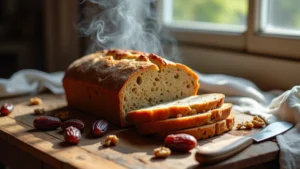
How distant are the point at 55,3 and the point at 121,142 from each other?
1.74 meters

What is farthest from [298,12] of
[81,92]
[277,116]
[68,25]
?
[68,25]

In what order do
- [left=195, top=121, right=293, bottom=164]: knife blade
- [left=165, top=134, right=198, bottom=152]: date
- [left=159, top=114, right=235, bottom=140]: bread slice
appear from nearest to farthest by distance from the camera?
[left=195, top=121, right=293, bottom=164]: knife blade
[left=165, top=134, right=198, bottom=152]: date
[left=159, top=114, right=235, bottom=140]: bread slice

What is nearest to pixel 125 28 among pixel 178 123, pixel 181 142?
pixel 178 123

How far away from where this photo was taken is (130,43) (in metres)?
2.18

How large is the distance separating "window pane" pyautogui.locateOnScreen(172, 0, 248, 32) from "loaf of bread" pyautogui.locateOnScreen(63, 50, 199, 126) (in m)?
0.63

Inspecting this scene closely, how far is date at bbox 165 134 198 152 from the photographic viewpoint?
4.29 ft

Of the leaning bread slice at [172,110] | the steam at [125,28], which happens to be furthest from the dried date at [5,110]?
the steam at [125,28]

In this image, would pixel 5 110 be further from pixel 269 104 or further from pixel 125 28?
pixel 269 104

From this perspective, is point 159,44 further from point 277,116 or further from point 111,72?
point 277,116

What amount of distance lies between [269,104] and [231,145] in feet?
1.93

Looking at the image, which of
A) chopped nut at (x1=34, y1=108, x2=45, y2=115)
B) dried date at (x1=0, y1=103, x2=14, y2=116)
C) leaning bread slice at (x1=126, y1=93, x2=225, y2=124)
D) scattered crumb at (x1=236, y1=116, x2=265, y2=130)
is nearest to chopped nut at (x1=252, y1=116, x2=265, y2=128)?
scattered crumb at (x1=236, y1=116, x2=265, y2=130)

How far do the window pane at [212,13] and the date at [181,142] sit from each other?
0.97 metres

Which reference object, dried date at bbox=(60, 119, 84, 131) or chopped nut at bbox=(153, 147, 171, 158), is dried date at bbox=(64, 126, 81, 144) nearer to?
dried date at bbox=(60, 119, 84, 131)

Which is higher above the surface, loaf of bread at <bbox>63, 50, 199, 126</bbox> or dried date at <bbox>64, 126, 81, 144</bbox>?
loaf of bread at <bbox>63, 50, 199, 126</bbox>
